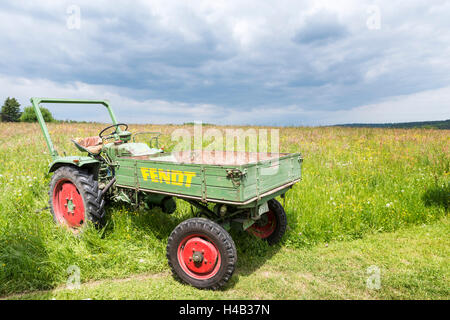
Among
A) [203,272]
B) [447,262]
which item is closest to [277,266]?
[203,272]

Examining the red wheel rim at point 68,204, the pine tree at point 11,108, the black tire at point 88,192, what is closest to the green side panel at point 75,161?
the black tire at point 88,192

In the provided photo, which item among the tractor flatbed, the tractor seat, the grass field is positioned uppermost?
the tractor seat

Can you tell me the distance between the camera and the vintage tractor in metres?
3.59

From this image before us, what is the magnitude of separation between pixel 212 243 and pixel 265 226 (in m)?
1.77

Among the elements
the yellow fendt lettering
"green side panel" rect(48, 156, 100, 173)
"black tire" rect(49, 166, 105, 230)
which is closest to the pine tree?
"green side panel" rect(48, 156, 100, 173)

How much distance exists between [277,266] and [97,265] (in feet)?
8.90

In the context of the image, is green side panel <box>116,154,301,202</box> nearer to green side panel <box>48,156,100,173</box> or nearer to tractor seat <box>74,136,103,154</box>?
green side panel <box>48,156,100,173</box>

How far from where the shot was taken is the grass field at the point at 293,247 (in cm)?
400

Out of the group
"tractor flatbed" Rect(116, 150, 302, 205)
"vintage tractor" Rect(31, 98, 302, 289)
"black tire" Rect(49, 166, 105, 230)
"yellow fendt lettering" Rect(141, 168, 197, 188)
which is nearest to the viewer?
"tractor flatbed" Rect(116, 150, 302, 205)

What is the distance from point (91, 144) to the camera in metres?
5.79

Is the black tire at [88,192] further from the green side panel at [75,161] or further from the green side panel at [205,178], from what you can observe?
the green side panel at [205,178]

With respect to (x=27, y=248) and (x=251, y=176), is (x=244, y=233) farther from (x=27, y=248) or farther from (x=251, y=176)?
(x=27, y=248)

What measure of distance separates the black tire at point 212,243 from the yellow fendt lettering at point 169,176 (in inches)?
20.7

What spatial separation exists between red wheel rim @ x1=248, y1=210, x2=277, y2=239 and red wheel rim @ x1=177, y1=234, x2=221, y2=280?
1600mm
